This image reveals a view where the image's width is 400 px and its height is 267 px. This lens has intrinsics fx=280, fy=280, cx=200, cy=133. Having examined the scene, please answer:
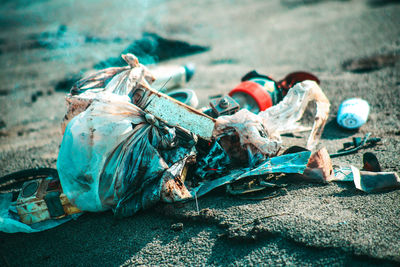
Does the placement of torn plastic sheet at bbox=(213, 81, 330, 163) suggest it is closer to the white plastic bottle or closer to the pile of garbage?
the pile of garbage

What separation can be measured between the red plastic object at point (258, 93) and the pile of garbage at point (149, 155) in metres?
0.29

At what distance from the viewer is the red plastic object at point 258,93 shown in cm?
254

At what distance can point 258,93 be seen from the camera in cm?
257

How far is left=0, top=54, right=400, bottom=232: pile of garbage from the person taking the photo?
1.80 meters

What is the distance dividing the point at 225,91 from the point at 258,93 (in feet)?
4.59

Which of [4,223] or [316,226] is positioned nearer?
[316,226]

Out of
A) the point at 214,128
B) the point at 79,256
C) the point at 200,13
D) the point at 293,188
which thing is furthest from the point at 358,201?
the point at 200,13

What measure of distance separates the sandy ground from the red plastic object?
0.47 metres

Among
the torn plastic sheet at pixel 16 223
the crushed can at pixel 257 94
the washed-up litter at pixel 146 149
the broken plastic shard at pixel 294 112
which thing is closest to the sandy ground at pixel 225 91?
the torn plastic sheet at pixel 16 223

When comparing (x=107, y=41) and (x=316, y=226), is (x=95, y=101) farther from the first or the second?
(x=107, y=41)

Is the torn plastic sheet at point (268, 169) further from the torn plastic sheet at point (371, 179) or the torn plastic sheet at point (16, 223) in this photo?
the torn plastic sheet at point (16, 223)

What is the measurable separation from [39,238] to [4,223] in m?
0.27

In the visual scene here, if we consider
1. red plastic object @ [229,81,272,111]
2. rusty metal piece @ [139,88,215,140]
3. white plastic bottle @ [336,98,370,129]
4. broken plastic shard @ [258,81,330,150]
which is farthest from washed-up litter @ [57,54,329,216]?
white plastic bottle @ [336,98,370,129]

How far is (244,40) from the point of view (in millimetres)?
5941
